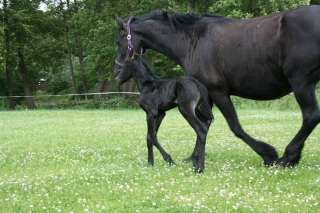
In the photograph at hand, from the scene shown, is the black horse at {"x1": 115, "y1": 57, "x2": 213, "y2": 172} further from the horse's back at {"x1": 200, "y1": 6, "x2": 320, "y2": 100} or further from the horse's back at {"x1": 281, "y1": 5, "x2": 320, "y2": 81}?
the horse's back at {"x1": 281, "y1": 5, "x2": 320, "y2": 81}

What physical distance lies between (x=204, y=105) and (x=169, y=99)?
2.04 feet

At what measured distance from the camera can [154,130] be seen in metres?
Answer: 8.96

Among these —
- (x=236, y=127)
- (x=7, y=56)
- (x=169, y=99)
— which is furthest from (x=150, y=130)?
(x=7, y=56)

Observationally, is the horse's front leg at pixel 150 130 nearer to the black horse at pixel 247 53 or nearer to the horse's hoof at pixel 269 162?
the black horse at pixel 247 53

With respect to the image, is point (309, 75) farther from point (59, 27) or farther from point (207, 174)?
point (59, 27)

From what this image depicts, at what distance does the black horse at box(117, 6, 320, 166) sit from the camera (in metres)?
7.85

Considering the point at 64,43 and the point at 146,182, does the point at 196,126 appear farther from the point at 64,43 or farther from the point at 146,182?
the point at 64,43

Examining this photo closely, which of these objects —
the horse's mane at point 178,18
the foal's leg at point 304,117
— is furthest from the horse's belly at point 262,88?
the horse's mane at point 178,18

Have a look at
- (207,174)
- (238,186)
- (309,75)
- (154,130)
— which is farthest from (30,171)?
(309,75)

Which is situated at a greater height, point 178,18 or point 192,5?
point 192,5

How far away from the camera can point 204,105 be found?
8.80m

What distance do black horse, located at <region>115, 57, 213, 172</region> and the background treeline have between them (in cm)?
2901

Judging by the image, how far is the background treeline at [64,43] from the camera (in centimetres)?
4134

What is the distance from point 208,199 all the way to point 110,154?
5.33m
